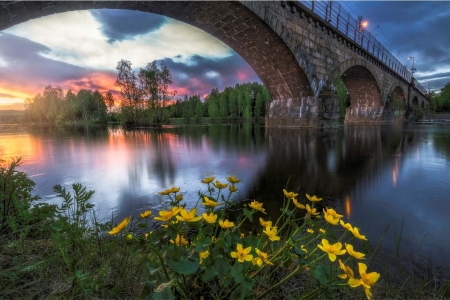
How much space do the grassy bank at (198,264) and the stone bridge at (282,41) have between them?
226 inches

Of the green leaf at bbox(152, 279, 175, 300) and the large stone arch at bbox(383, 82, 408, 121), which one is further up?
the large stone arch at bbox(383, 82, 408, 121)

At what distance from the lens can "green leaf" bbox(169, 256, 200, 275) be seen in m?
0.75

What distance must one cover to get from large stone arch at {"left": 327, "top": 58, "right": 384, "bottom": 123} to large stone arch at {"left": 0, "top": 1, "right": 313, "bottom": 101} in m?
7.50

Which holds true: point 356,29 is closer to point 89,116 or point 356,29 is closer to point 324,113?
point 324,113

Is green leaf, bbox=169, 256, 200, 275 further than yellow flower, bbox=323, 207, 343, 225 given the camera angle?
No

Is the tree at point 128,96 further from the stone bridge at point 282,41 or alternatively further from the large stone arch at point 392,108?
the large stone arch at point 392,108

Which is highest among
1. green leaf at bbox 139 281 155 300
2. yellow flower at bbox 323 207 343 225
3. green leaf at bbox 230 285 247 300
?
yellow flower at bbox 323 207 343 225

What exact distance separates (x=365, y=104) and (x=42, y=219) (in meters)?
32.6

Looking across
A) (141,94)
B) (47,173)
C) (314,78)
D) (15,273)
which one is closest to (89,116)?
(141,94)

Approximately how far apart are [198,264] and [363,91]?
31.3 meters

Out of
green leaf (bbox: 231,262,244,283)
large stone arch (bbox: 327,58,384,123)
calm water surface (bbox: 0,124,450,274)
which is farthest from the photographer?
large stone arch (bbox: 327,58,384,123)

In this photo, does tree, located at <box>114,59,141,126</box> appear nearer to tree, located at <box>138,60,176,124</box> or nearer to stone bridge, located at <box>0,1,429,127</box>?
tree, located at <box>138,60,176,124</box>

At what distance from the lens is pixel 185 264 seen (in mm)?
776

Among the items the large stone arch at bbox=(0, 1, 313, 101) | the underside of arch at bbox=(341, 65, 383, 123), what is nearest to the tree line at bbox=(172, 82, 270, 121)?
the underside of arch at bbox=(341, 65, 383, 123)
